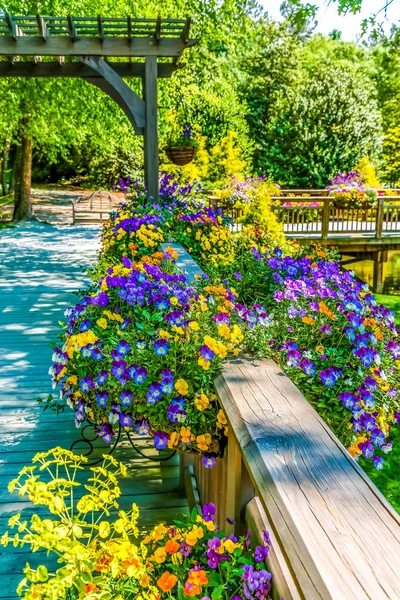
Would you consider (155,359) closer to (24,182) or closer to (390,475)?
(390,475)

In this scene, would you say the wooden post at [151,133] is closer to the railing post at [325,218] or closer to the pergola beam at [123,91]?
the pergola beam at [123,91]

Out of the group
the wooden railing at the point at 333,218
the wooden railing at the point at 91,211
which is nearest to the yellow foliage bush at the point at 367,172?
the wooden railing at the point at 333,218

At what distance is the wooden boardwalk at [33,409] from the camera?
3008mm

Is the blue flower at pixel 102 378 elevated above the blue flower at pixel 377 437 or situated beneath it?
elevated above

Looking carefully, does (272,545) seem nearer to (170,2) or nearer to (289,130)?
(170,2)

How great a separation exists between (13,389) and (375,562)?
374 cm

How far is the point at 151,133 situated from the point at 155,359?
215 inches

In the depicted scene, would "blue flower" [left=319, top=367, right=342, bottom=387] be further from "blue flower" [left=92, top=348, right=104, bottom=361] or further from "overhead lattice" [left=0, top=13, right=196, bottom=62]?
"overhead lattice" [left=0, top=13, right=196, bottom=62]

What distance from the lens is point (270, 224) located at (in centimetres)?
1031

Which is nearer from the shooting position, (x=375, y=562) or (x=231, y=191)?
(x=375, y=562)

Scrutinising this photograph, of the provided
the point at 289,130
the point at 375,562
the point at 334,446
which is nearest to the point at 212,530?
the point at 334,446

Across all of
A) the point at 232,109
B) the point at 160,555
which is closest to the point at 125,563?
the point at 160,555

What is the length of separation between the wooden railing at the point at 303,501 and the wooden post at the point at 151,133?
18.2ft

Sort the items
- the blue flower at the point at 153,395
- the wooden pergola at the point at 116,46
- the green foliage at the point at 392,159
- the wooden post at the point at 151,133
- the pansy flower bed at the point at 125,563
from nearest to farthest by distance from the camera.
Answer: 1. the pansy flower bed at the point at 125,563
2. the blue flower at the point at 153,395
3. the wooden pergola at the point at 116,46
4. the wooden post at the point at 151,133
5. the green foliage at the point at 392,159
